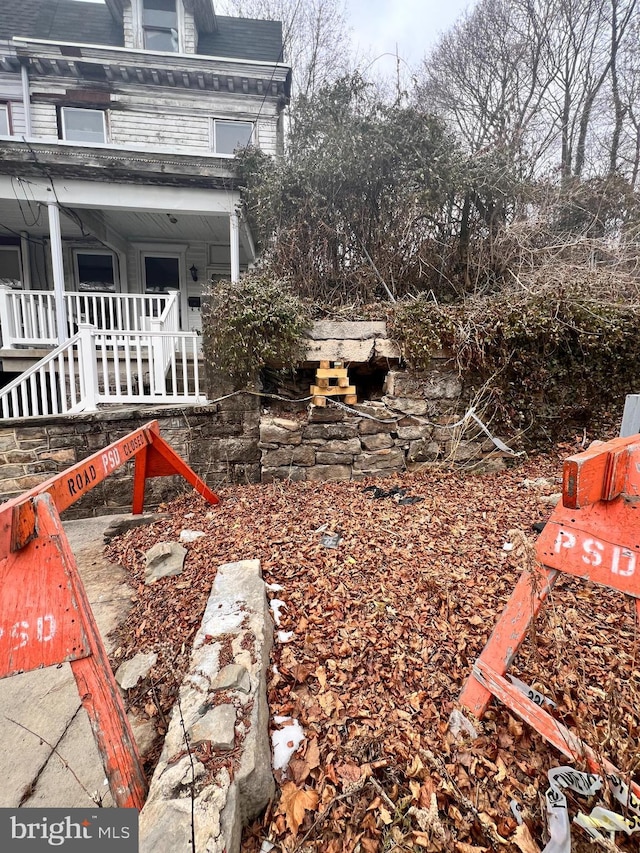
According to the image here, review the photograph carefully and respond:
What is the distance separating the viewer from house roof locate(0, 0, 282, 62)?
9328mm

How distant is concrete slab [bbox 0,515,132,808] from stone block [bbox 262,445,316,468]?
2.29 m

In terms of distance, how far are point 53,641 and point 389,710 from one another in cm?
124

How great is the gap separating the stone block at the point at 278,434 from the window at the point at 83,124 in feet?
30.5

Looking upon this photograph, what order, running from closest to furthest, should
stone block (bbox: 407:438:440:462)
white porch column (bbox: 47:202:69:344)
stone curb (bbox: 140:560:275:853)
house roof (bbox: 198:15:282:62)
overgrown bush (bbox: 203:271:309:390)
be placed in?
stone curb (bbox: 140:560:275:853) < overgrown bush (bbox: 203:271:309:390) < stone block (bbox: 407:438:440:462) < white porch column (bbox: 47:202:69:344) < house roof (bbox: 198:15:282:62)

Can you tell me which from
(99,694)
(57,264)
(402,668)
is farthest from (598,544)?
(57,264)

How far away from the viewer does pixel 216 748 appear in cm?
129

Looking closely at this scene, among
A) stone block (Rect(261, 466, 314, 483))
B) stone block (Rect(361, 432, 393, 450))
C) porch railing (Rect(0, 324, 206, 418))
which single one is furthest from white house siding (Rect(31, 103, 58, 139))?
stone block (Rect(361, 432, 393, 450))

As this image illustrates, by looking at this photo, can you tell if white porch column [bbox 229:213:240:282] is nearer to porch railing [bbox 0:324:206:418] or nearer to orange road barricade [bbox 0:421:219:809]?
porch railing [bbox 0:324:206:418]

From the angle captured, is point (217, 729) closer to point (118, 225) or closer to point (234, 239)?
point (234, 239)

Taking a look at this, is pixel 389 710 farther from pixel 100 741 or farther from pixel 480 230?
pixel 480 230

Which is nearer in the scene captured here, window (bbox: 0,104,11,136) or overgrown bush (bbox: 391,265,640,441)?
overgrown bush (bbox: 391,265,640,441)

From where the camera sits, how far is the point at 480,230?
5867 mm

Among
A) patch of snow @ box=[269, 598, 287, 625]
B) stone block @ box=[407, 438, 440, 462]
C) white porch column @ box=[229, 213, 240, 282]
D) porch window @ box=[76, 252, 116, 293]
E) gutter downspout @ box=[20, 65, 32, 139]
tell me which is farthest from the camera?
porch window @ box=[76, 252, 116, 293]

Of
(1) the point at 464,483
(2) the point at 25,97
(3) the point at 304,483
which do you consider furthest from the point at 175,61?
(1) the point at 464,483
